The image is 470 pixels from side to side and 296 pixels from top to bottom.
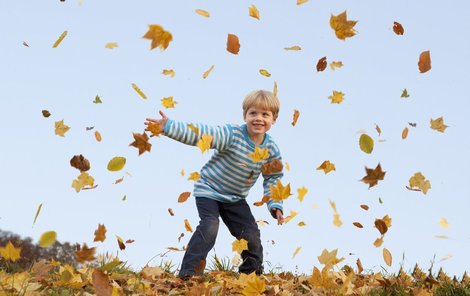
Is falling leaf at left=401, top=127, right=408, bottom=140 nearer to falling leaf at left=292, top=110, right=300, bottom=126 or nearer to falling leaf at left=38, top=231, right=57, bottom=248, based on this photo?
falling leaf at left=292, top=110, right=300, bottom=126

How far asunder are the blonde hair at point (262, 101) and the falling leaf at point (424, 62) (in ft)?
4.28

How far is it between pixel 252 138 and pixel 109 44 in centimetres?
153

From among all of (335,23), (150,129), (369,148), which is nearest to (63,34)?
(150,129)

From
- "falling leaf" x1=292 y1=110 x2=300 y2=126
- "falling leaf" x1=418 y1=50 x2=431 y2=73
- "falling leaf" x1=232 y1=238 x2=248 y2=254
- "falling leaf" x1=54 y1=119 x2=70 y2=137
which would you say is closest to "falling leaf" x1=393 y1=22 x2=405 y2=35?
"falling leaf" x1=418 y1=50 x2=431 y2=73

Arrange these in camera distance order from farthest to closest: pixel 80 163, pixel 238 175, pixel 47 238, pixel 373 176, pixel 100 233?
pixel 238 175 → pixel 80 163 → pixel 373 176 → pixel 100 233 → pixel 47 238

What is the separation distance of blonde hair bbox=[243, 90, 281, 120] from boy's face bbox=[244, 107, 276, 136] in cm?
4

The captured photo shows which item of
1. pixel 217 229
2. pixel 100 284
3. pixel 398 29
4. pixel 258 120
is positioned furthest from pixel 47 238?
pixel 398 29

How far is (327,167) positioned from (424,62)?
1.19m

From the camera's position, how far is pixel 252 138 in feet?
17.9

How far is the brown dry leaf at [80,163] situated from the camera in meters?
4.79

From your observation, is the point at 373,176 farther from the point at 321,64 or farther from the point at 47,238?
the point at 47,238

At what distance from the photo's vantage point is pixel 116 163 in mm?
4520

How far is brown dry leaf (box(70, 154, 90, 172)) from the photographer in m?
4.79

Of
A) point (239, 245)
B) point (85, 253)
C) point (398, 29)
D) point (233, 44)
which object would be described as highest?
point (398, 29)
